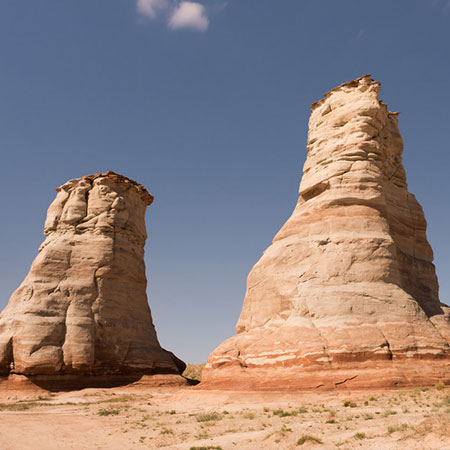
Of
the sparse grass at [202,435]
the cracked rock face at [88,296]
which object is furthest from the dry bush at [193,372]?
the sparse grass at [202,435]

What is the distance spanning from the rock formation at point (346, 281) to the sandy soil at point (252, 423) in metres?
1.08

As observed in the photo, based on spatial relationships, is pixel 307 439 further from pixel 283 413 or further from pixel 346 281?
pixel 346 281

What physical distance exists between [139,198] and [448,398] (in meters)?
32.8

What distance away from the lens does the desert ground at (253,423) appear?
10.7 metres

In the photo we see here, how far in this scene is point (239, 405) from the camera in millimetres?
18750

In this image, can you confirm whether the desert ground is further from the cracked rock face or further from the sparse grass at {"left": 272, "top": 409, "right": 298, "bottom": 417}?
the cracked rock face

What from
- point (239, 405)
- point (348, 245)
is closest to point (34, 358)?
point (239, 405)

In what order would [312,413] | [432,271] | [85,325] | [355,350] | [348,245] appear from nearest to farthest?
[312,413] → [355,350] → [348,245] → [432,271] → [85,325]

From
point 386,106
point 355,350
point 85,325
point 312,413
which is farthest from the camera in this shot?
point 85,325

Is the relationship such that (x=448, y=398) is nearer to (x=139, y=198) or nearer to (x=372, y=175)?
(x=372, y=175)

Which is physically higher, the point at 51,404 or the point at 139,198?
the point at 139,198

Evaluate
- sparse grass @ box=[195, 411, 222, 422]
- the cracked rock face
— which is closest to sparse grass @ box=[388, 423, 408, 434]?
sparse grass @ box=[195, 411, 222, 422]

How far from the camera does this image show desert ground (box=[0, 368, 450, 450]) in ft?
35.1

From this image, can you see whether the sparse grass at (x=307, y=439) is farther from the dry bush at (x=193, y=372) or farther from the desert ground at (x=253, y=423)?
the dry bush at (x=193, y=372)
